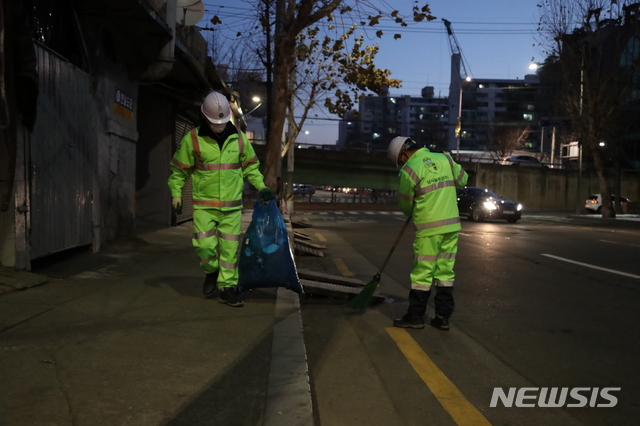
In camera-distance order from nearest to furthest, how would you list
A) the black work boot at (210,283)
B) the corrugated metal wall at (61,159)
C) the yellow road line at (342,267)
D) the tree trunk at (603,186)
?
1. the black work boot at (210,283)
2. the corrugated metal wall at (61,159)
3. the yellow road line at (342,267)
4. the tree trunk at (603,186)

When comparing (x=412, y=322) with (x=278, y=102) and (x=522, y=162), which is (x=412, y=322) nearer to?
(x=278, y=102)

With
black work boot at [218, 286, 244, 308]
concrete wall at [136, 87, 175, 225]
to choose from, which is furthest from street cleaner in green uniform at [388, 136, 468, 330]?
concrete wall at [136, 87, 175, 225]

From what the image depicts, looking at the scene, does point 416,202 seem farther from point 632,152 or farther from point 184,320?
point 632,152

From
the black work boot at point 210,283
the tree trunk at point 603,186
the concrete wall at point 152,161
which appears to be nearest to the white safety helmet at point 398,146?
the black work boot at point 210,283

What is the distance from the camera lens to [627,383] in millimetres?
4227

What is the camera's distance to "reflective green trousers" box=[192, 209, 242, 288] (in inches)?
227

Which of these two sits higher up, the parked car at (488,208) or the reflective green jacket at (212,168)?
the reflective green jacket at (212,168)

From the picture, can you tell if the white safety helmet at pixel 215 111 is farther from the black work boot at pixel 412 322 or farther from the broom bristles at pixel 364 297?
the black work boot at pixel 412 322

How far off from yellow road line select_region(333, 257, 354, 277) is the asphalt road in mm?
353

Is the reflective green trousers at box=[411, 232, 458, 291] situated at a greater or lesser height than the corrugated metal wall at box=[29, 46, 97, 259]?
lesser

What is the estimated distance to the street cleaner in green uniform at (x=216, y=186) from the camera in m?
5.76

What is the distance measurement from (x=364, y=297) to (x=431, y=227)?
51.2 inches

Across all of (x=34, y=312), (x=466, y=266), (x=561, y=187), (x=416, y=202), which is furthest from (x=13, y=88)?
(x=561, y=187)

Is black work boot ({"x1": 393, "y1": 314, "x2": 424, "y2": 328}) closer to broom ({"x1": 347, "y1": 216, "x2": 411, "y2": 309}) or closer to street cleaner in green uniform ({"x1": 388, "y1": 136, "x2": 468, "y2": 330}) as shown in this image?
street cleaner in green uniform ({"x1": 388, "y1": 136, "x2": 468, "y2": 330})
